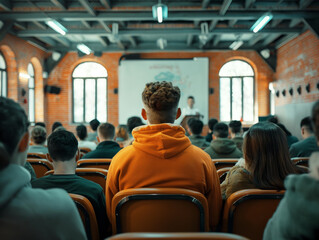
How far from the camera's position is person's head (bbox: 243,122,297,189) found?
1.68 m

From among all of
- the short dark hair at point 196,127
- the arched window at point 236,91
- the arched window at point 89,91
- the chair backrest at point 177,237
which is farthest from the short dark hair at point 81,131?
the arched window at point 236,91

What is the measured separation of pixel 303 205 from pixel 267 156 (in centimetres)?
92

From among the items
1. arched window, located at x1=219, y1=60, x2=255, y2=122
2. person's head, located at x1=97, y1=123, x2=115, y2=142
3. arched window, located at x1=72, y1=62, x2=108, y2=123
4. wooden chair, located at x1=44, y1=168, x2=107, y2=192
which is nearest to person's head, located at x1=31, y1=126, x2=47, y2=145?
person's head, located at x1=97, y1=123, x2=115, y2=142

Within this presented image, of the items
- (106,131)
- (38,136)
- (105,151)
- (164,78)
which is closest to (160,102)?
(105,151)

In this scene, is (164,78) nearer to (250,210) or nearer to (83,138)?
(83,138)

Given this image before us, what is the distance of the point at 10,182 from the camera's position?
89 cm

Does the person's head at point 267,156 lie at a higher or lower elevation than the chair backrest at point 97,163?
higher

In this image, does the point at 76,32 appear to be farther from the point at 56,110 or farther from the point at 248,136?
the point at 248,136

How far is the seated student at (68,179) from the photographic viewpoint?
5.64 feet

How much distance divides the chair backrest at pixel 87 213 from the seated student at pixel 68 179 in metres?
0.16

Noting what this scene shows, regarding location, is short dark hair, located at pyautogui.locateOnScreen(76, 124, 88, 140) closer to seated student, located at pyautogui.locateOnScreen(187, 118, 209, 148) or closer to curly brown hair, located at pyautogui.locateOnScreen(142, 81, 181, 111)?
seated student, located at pyautogui.locateOnScreen(187, 118, 209, 148)

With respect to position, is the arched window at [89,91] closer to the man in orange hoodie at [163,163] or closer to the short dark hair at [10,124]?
the man in orange hoodie at [163,163]

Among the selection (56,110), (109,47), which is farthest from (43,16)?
(56,110)

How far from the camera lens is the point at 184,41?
36.6ft
